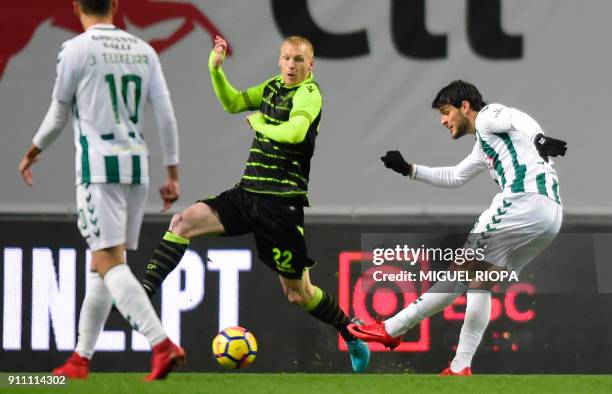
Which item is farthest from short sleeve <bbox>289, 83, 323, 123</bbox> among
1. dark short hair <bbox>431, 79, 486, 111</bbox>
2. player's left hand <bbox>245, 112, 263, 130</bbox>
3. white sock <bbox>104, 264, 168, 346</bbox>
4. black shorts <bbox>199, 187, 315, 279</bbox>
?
white sock <bbox>104, 264, 168, 346</bbox>

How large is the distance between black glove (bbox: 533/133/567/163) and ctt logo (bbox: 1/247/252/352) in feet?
7.34

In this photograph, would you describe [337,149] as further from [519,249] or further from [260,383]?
[260,383]

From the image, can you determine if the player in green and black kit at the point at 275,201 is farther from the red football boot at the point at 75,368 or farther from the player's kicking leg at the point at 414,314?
the red football boot at the point at 75,368

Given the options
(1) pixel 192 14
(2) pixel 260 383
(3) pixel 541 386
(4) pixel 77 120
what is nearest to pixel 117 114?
(4) pixel 77 120

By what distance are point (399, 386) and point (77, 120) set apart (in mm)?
2015

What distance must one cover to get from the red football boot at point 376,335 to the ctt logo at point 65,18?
2086mm

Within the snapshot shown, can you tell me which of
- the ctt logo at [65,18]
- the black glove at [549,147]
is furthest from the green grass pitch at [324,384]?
the ctt logo at [65,18]

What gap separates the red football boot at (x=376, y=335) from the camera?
797cm

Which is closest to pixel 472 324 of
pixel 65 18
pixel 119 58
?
pixel 119 58

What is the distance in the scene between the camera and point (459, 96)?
8180 millimetres

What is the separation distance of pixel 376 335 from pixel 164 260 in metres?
1.18

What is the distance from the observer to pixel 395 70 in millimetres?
9188

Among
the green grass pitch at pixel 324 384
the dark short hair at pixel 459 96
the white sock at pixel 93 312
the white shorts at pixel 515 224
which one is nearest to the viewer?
the white sock at pixel 93 312

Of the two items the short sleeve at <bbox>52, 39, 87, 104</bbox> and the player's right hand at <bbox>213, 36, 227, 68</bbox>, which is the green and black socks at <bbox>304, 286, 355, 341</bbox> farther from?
the short sleeve at <bbox>52, 39, 87, 104</bbox>
